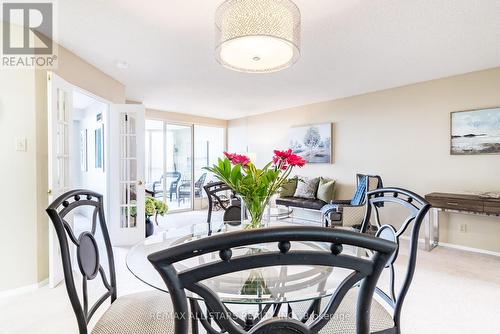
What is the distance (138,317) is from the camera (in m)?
1.23

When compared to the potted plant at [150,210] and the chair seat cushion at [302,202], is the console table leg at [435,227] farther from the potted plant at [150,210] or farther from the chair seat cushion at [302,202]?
the potted plant at [150,210]

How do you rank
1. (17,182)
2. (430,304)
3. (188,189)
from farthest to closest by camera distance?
(188,189) < (17,182) < (430,304)

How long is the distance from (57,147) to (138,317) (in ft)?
7.11

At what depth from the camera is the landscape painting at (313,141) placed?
5235mm

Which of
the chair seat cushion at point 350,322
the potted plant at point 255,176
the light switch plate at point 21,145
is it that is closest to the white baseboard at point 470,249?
the chair seat cushion at point 350,322

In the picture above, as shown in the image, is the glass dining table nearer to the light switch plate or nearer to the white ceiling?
the light switch plate

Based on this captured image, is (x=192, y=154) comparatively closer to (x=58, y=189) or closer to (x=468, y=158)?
(x=58, y=189)

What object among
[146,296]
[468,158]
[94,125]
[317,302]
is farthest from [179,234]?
[94,125]

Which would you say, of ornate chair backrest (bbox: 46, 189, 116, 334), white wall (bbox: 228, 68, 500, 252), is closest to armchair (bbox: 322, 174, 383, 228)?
white wall (bbox: 228, 68, 500, 252)

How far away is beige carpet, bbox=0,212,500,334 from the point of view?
194 cm

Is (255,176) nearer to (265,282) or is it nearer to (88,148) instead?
(265,282)

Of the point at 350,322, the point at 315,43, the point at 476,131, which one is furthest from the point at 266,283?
the point at 476,131

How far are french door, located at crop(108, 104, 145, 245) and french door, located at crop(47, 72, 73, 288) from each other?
958 millimetres

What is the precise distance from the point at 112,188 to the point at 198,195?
3049mm
